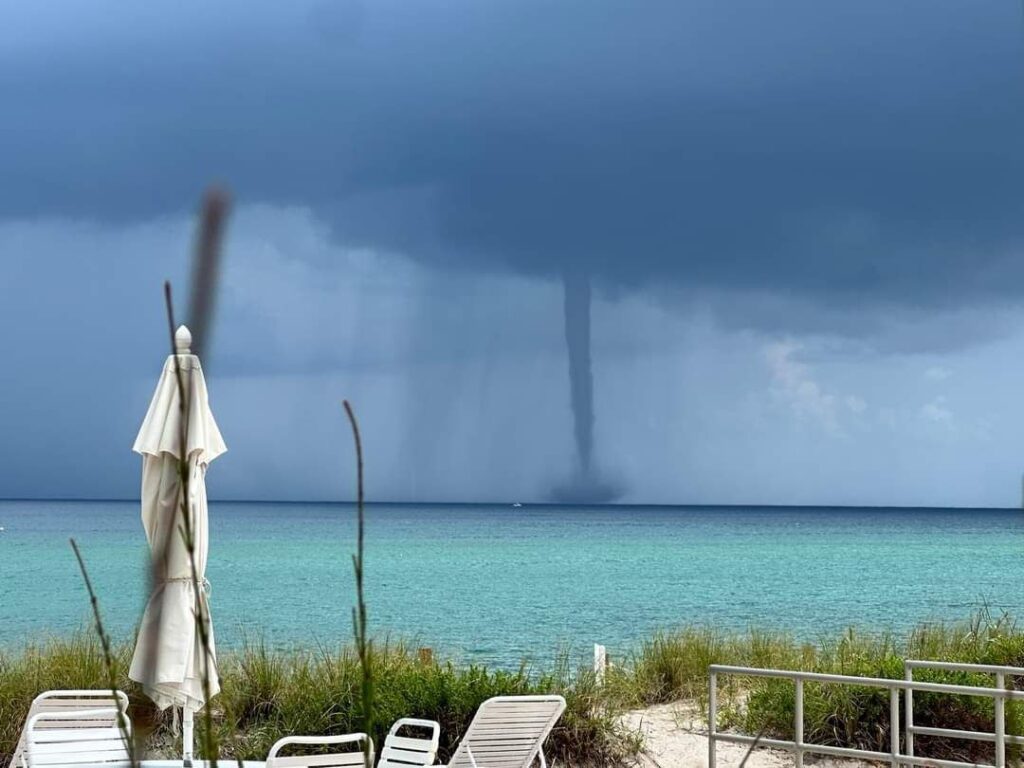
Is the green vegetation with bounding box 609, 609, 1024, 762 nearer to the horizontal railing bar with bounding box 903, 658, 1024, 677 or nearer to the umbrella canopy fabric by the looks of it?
the horizontal railing bar with bounding box 903, 658, 1024, 677

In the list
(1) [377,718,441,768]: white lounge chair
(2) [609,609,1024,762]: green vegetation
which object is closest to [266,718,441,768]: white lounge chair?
(1) [377,718,441,768]: white lounge chair

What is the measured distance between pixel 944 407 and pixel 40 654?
5121cm

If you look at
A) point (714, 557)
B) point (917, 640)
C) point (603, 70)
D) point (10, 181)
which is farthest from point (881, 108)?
point (917, 640)

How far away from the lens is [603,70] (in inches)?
1794

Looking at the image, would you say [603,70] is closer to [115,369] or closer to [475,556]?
[475,556]

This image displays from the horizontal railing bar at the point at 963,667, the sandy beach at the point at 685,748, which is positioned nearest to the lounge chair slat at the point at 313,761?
the horizontal railing bar at the point at 963,667

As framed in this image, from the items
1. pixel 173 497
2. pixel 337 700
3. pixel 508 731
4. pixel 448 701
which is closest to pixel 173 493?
pixel 173 497

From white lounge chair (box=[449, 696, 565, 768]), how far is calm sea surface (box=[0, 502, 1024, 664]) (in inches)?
268

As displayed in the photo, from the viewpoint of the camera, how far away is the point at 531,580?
38.5 metres

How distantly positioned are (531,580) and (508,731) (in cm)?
3269

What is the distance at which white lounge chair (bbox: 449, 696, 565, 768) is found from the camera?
5973 millimetres

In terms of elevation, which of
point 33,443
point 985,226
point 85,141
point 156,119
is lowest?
point 33,443

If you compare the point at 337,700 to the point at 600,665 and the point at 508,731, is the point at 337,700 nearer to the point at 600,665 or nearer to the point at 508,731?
the point at 600,665

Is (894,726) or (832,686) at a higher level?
(894,726)
